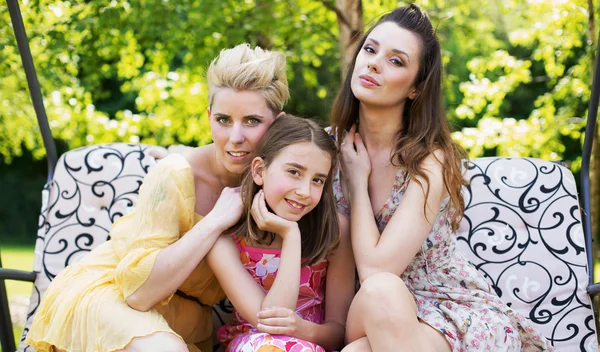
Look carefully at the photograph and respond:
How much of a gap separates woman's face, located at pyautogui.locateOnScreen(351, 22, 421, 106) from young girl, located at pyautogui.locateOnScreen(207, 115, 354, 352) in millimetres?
205

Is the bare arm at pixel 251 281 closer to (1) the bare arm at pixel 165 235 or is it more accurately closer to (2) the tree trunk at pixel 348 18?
(1) the bare arm at pixel 165 235

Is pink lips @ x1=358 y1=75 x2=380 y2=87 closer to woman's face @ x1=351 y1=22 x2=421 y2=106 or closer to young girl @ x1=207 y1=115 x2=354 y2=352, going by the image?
woman's face @ x1=351 y1=22 x2=421 y2=106

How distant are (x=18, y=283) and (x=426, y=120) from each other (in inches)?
215

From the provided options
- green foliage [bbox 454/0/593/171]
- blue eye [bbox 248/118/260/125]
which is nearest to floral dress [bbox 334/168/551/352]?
blue eye [bbox 248/118/260/125]

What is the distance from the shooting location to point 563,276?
2.49 m

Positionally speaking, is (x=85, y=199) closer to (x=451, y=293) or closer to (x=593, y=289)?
(x=451, y=293)

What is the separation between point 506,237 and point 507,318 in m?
0.52

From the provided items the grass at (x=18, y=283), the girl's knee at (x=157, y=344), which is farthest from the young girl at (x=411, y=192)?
the grass at (x=18, y=283)

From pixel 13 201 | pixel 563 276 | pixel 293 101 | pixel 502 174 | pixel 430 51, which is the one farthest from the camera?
pixel 13 201

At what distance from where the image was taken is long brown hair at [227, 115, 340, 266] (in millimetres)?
2051

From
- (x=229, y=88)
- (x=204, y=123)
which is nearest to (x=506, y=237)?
(x=229, y=88)

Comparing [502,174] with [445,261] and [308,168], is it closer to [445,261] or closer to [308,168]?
[445,261]

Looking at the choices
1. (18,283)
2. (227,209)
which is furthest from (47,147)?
(18,283)

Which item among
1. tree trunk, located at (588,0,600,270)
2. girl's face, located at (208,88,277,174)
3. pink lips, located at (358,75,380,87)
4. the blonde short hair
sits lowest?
tree trunk, located at (588,0,600,270)
